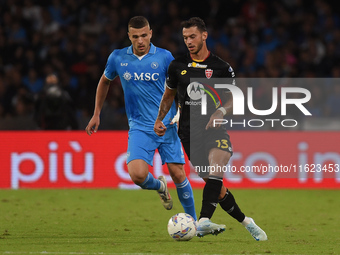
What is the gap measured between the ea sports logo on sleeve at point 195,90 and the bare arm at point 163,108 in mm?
219

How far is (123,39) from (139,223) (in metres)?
7.53

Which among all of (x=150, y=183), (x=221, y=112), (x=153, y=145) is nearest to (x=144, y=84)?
(x=153, y=145)

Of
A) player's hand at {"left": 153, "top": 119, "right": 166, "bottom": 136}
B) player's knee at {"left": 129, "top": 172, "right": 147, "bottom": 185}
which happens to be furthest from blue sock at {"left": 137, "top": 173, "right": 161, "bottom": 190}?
player's hand at {"left": 153, "top": 119, "right": 166, "bottom": 136}

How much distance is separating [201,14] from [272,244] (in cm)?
1046

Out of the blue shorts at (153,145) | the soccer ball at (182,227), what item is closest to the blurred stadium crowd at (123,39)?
the blue shorts at (153,145)

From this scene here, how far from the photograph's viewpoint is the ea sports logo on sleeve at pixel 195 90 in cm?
667

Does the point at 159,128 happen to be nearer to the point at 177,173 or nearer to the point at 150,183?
the point at 177,173

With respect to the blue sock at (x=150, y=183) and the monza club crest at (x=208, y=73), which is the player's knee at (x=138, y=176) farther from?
the monza club crest at (x=208, y=73)

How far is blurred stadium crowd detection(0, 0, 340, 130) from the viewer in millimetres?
14344

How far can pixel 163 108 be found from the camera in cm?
688

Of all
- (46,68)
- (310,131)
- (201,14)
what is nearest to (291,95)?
(310,131)

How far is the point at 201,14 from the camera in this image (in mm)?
16188

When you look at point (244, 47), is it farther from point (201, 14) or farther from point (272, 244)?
point (272, 244)

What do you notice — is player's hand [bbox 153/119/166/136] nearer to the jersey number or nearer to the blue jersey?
the blue jersey
